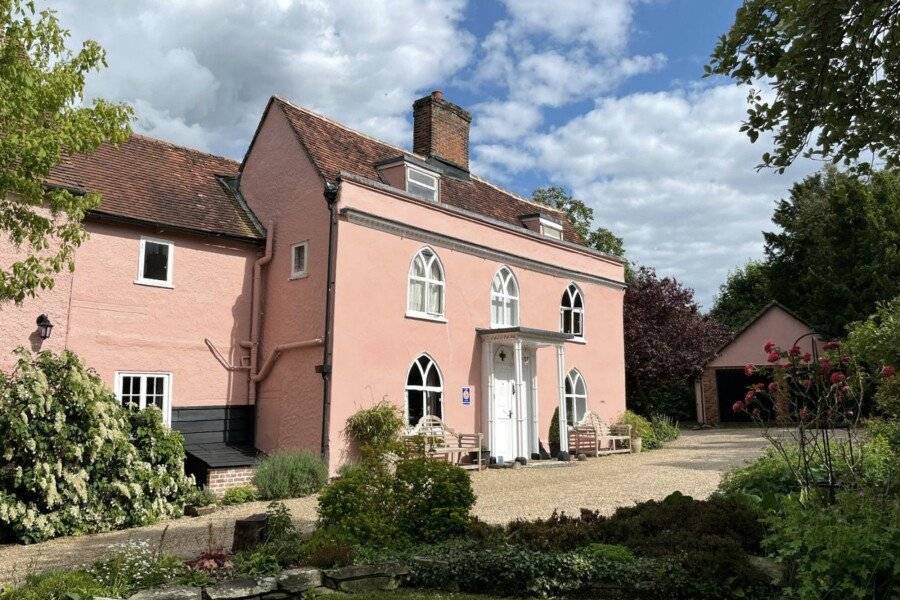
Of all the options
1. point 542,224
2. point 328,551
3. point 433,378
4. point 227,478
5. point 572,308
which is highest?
point 542,224

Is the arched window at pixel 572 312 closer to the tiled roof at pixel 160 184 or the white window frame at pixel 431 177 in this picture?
the white window frame at pixel 431 177

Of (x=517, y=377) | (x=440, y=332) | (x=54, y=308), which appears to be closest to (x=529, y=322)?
(x=517, y=377)

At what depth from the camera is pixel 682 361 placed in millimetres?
29375

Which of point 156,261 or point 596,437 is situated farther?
point 596,437

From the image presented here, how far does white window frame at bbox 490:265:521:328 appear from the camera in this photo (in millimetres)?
19397

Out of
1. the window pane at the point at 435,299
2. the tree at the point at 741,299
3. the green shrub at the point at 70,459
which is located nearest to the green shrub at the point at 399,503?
the green shrub at the point at 70,459

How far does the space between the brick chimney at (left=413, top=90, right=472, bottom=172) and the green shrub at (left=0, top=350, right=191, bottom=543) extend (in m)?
12.4

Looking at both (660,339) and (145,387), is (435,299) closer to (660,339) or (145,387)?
(145,387)

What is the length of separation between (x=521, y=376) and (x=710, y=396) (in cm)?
1575

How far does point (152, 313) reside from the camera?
14898mm

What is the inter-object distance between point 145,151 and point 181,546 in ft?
35.8

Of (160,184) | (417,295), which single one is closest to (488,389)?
(417,295)

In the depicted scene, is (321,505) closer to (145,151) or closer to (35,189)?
(35,189)

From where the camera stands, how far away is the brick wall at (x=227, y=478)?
44.5ft
